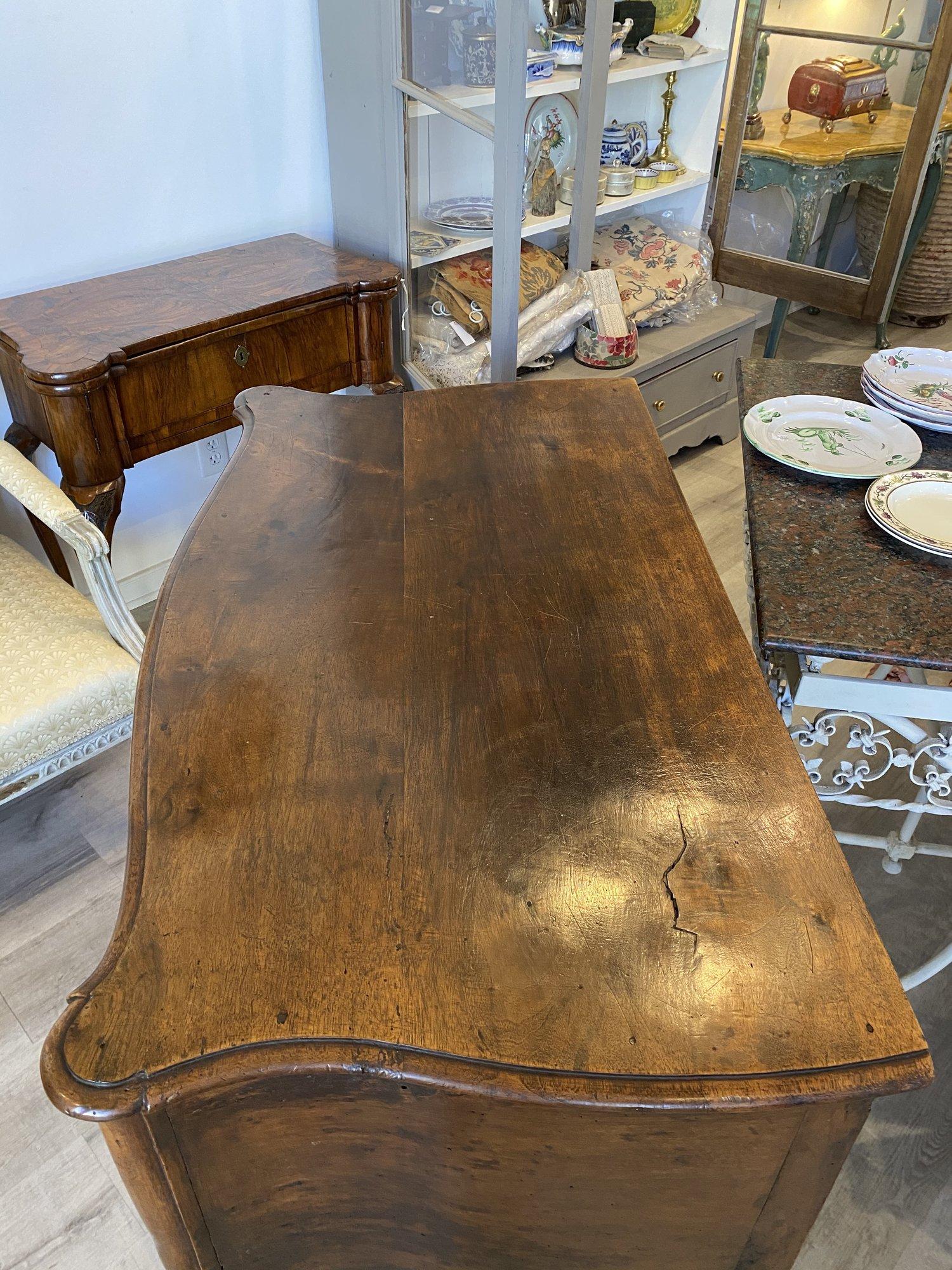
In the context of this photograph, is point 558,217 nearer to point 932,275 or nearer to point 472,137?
point 472,137

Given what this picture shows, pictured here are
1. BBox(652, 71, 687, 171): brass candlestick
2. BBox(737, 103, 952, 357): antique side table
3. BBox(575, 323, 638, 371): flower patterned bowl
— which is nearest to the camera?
BBox(575, 323, 638, 371): flower patterned bowl

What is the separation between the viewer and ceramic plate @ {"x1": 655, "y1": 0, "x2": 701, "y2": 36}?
2.55m

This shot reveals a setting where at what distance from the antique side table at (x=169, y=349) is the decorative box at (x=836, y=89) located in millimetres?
1829

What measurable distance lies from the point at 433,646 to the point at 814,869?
0.42m

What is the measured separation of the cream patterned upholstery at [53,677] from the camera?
1417 mm

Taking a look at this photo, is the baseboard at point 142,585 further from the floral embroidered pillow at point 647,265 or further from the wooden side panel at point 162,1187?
the wooden side panel at point 162,1187

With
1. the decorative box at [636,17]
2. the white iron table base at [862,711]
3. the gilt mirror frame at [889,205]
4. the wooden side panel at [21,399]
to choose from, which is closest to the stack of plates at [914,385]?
the white iron table base at [862,711]

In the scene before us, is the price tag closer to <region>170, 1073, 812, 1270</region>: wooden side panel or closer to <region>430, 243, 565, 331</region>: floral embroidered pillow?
<region>430, 243, 565, 331</region>: floral embroidered pillow

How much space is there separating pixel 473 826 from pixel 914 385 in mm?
1030

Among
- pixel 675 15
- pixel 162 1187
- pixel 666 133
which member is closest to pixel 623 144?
pixel 666 133

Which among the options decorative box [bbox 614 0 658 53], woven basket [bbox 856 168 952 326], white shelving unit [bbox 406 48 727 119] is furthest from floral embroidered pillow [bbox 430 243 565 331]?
woven basket [bbox 856 168 952 326]

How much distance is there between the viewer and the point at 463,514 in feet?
3.82

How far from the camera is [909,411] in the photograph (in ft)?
4.38

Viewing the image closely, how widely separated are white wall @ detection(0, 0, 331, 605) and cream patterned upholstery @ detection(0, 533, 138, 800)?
1.88 feet
